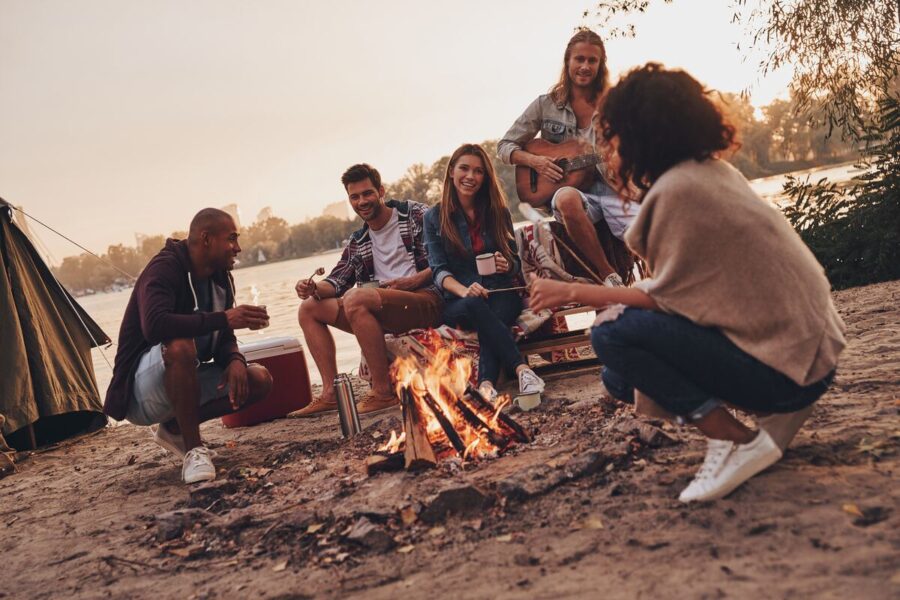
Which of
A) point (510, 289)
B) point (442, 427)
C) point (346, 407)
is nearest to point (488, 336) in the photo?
point (510, 289)

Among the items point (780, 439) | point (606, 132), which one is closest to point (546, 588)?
point (780, 439)

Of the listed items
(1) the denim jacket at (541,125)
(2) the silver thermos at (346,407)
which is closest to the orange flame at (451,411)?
(2) the silver thermos at (346,407)

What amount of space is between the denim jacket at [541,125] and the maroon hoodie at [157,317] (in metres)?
2.55

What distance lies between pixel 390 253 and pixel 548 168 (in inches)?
52.4

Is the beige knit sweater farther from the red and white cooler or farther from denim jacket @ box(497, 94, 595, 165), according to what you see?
the red and white cooler

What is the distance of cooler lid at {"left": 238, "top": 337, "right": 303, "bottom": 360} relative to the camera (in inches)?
219

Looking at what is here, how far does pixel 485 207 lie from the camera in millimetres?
5172

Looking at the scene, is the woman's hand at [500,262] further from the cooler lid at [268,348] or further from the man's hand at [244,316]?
Result: the cooler lid at [268,348]

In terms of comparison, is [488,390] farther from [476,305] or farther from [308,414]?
[308,414]

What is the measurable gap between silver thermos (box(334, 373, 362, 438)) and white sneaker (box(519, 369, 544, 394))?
39.7 inches

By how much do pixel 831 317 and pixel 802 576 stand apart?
2.73 ft

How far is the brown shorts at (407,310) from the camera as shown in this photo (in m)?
5.19

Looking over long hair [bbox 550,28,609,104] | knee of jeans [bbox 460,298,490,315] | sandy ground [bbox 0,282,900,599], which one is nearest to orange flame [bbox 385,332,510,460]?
sandy ground [bbox 0,282,900,599]

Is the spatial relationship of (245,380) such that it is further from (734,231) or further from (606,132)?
(734,231)
